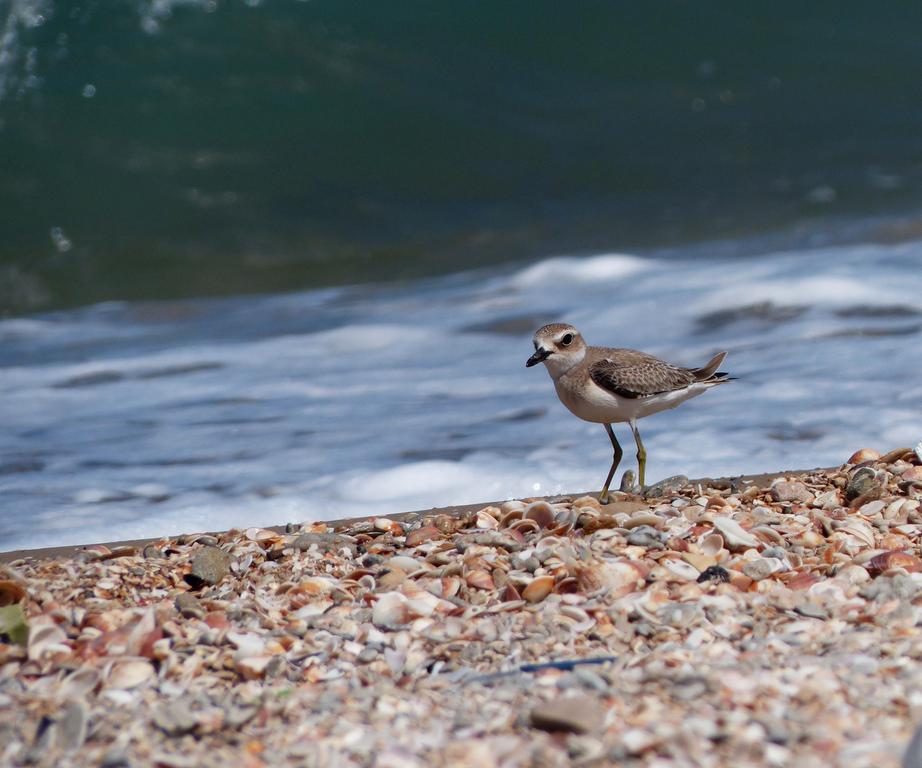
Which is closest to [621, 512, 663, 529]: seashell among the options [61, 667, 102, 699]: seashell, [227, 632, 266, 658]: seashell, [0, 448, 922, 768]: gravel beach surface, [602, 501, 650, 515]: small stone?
[0, 448, 922, 768]: gravel beach surface

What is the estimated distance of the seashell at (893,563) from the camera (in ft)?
8.88

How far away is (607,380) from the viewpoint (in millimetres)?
3641

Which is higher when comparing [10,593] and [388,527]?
[10,593]

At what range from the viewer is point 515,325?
276 inches

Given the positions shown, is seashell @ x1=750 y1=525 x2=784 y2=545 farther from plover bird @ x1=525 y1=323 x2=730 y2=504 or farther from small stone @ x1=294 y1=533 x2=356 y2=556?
small stone @ x1=294 y1=533 x2=356 y2=556

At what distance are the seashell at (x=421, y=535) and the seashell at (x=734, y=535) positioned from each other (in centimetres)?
76

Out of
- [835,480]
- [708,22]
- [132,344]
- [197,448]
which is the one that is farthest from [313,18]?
[835,480]

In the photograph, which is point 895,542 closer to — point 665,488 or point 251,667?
point 665,488

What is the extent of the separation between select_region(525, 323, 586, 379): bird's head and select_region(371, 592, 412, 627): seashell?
114 cm

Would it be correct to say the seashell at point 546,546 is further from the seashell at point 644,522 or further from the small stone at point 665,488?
the small stone at point 665,488

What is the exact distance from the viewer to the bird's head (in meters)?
3.69

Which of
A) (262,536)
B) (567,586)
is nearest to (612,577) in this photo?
(567,586)

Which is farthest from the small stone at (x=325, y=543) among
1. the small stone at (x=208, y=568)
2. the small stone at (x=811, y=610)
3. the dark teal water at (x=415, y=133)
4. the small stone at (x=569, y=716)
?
the dark teal water at (x=415, y=133)

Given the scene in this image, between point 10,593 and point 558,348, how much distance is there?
1.73 m
